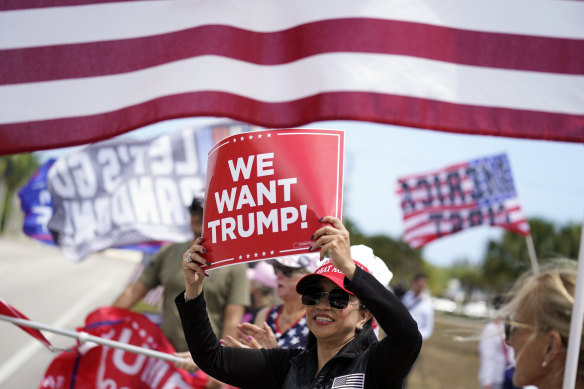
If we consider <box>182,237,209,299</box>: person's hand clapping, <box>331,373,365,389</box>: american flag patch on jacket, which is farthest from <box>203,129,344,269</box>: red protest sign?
<box>331,373,365,389</box>: american flag patch on jacket

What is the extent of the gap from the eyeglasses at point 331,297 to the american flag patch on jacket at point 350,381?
0.29 meters

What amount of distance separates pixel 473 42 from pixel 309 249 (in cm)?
179

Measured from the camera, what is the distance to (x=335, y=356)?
2.77 metres

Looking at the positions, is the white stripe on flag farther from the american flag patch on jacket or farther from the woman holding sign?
the american flag patch on jacket

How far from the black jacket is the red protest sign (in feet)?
0.96

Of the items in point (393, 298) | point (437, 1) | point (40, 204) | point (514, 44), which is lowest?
point (40, 204)

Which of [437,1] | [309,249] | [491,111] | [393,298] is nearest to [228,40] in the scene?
[437,1]

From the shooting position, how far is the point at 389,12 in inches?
152

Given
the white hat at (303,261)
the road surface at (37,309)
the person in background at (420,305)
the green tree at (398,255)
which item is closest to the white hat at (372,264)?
the white hat at (303,261)

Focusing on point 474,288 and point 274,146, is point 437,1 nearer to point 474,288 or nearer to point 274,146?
point 274,146

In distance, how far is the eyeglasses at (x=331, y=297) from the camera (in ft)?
9.34

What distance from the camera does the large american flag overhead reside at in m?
3.76

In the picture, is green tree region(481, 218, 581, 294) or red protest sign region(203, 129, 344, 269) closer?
red protest sign region(203, 129, 344, 269)

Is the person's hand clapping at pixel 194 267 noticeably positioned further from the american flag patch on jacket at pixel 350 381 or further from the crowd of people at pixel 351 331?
the american flag patch on jacket at pixel 350 381
